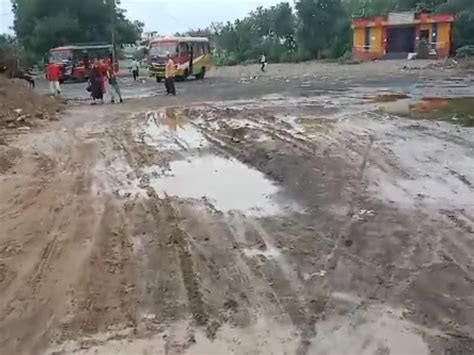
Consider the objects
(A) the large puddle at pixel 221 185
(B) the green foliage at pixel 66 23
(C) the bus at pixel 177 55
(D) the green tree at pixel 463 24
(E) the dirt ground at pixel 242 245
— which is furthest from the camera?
(D) the green tree at pixel 463 24

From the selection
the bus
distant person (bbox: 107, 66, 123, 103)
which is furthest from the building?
distant person (bbox: 107, 66, 123, 103)

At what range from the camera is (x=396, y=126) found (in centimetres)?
1420

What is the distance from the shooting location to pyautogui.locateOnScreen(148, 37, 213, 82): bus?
37.7 meters

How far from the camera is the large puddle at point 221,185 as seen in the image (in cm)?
791

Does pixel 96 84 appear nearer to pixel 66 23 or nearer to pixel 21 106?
pixel 21 106

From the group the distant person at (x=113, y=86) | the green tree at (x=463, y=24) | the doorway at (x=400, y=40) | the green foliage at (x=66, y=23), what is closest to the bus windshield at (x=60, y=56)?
the green foliage at (x=66, y=23)

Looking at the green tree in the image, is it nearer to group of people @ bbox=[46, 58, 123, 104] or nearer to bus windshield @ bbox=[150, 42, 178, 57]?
bus windshield @ bbox=[150, 42, 178, 57]

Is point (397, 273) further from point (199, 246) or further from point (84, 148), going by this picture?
point (84, 148)

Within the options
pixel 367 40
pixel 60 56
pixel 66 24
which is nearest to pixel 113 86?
pixel 60 56

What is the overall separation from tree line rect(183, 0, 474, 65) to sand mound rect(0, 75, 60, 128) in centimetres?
4339

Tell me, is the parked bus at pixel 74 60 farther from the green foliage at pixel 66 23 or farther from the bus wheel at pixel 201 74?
the green foliage at pixel 66 23

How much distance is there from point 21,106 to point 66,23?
37020 millimetres

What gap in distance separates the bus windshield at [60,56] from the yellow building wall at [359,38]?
89.1ft

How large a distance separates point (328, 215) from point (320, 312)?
106 inches
